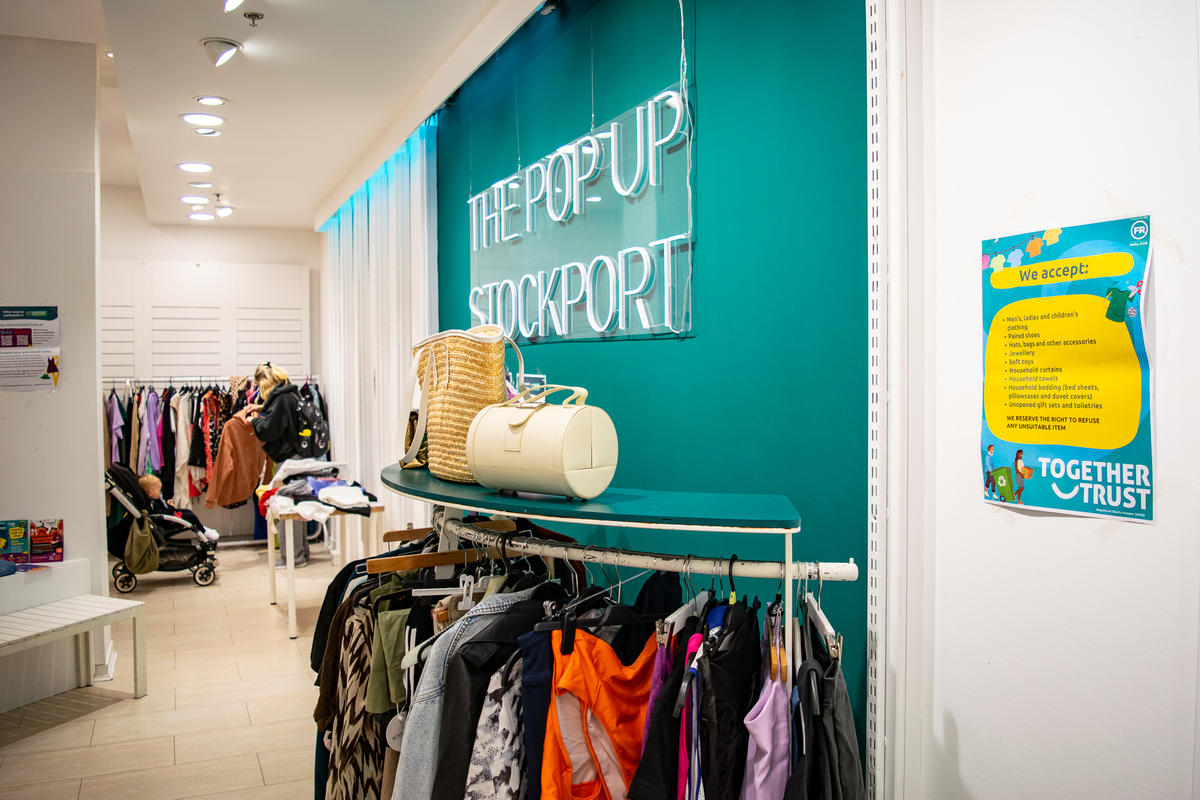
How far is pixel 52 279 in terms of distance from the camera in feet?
13.7

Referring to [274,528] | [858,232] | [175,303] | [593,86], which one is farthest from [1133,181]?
[175,303]

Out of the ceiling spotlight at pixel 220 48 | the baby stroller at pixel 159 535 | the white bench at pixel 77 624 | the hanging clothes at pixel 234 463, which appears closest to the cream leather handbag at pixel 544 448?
the ceiling spotlight at pixel 220 48

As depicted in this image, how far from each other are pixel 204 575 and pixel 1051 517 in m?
6.45

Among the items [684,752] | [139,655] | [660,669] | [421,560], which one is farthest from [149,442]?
[684,752]

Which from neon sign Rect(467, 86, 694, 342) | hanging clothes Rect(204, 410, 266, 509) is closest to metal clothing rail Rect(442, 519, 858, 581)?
neon sign Rect(467, 86, 694, 342)

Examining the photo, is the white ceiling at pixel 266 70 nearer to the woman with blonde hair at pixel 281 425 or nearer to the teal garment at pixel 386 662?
the woman with blonde hair at pixel 281 425

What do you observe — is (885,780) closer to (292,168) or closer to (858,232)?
(858,232)

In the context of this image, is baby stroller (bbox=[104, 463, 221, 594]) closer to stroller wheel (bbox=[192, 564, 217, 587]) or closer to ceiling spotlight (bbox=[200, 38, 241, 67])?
stroller wheel (bbox=[192, 564, 217, 587])

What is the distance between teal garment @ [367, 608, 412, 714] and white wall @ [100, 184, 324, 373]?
7100mm

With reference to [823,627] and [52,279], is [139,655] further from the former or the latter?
[823,627]

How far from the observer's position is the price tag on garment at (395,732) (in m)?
1.95

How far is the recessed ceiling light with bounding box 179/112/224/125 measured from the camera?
4.87 meters

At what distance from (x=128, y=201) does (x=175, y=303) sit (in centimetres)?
109

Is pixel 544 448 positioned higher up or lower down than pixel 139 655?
higher up
